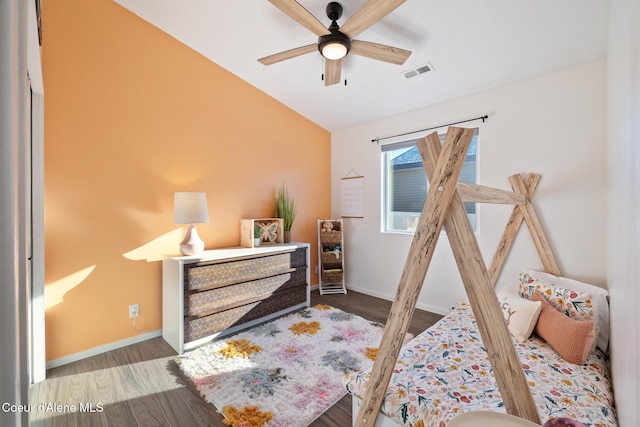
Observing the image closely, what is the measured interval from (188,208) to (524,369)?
9.12 ft

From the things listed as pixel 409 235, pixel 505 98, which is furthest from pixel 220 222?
pixel 505 98

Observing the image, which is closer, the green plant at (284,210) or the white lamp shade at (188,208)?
the white lamp shade at (188,208)

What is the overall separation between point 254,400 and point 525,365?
5.57ft

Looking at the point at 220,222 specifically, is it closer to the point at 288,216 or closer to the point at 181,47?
the point at 288,216

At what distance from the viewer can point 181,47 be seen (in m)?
2.81

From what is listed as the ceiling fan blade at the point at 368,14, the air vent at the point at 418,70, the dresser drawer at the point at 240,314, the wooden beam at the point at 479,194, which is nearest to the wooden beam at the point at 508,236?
the wooden beam at the point at 479,194

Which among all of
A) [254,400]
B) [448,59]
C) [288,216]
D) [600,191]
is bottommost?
[254,400]

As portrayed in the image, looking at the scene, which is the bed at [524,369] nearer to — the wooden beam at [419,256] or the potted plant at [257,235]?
the wooden beam at [419,256]

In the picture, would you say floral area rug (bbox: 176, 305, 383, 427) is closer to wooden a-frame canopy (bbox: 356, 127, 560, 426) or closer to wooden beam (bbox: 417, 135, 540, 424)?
wooden a-frame canopy (bbox: 356, 127, 560, 426)

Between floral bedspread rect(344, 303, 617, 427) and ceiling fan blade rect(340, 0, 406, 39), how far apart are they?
Answer: 6.91ft

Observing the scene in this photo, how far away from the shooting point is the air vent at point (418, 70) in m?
2.59

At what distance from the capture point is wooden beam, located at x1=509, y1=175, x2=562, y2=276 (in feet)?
7.80

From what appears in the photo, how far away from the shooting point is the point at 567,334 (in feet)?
5.39

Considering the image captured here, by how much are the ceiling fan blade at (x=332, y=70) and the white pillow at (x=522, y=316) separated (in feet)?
7.43
